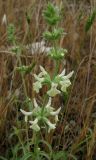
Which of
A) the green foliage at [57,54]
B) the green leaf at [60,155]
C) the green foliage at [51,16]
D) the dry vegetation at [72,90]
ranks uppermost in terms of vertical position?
the green foliage at [51,16]

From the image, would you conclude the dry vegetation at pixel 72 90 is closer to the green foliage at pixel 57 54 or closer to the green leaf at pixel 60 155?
the green leaf at pixel 60 155

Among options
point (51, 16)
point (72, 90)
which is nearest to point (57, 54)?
point (51, 16)

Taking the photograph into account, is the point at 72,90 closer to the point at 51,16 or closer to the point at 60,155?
the point at 60,155

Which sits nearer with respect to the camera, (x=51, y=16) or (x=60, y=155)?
(x=51, y=16)

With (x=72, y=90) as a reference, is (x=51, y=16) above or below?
above

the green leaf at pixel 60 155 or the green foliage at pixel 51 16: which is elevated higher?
the green foliage at pixel 51 16

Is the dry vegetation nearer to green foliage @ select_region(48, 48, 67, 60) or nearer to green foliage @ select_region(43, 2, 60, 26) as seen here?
green foliage @ select_region(48, 48, 67, 60)

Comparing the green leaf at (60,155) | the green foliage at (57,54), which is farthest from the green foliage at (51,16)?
the green leaf at (60,155)

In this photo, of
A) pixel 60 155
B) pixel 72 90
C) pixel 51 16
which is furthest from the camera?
pixel 72 90

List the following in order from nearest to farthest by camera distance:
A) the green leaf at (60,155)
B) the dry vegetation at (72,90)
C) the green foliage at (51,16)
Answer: the green foliage at (51,16), the green leaf at (60,155), the dry vegetation at (72,90)

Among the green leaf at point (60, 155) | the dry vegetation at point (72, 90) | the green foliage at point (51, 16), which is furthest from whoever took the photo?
the dry vegetation at point (72, 90)

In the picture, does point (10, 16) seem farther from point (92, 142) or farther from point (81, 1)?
point (92, 142)

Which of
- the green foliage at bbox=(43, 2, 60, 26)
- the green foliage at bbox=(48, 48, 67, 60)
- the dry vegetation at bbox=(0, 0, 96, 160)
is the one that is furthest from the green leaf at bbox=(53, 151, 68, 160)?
the green foliage at bbox=(43, 2, 60, 26)
